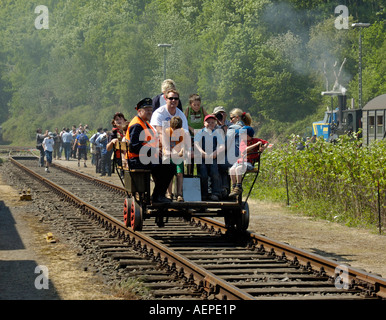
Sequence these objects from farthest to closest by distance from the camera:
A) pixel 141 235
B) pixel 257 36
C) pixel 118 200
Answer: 1. pixel 257 36
2. pixel 118 200
3. pixel 141 235

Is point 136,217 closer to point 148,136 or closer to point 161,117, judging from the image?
point 148,136

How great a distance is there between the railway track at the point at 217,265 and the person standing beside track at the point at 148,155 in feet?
3.00

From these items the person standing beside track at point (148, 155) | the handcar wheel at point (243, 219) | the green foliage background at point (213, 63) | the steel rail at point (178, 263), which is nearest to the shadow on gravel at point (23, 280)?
the steel rail at point (178, 263)

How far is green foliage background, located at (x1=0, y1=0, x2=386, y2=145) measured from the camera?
69.0m

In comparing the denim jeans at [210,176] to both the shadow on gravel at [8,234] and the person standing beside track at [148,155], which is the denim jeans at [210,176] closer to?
the person standing beside track at [148,155]

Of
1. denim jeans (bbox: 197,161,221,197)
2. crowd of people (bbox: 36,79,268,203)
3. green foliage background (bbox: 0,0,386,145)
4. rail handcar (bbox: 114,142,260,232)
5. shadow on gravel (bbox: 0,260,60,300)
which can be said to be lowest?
shadow on gravel (bbox: 0,260,60,300)

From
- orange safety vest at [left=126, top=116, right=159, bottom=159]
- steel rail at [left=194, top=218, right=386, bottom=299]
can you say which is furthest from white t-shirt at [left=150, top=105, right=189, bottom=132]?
steel rail at [left=194, top=218, right=386, bottom=299]

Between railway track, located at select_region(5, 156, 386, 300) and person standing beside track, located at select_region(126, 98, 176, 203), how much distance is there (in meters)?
0.92

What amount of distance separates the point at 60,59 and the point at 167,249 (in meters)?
102

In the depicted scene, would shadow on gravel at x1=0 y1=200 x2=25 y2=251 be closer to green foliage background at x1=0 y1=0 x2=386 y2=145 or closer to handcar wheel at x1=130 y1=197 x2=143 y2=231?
handcar wheel at x1=130 y1=197 x2=143 y2=231

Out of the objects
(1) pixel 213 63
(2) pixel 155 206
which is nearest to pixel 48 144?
(2) pixel 155 206
